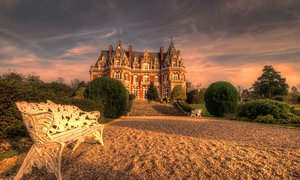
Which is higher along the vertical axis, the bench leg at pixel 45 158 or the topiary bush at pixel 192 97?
Answer: the topiary bush at pixel 192 97

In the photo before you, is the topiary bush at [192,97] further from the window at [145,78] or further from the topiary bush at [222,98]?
the topiary bush at [222,98]

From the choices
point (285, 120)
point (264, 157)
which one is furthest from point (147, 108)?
point (264, 157)

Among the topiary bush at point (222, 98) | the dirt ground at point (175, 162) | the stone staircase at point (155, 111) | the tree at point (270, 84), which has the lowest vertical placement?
the stone staircase at point (155, 111)

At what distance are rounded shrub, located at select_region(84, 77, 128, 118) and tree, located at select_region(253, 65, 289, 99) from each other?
1709 inches

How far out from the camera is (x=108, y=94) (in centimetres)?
1143

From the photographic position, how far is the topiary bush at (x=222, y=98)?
47.1 ft

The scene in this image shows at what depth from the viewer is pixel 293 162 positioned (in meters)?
3.30

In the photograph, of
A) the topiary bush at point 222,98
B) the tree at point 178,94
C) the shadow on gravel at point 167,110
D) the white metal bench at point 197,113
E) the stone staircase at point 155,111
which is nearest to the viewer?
the topiary bush at point 222,98

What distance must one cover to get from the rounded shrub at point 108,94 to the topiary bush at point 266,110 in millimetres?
10024

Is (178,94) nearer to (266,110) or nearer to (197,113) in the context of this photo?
(197,113)

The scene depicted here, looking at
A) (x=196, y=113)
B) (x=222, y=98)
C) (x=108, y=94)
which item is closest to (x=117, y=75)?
(x=196, y=113)

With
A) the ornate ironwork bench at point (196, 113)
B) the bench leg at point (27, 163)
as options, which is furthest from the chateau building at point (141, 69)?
the bench leg at point (27, 163)

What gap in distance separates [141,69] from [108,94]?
26840 millimetres

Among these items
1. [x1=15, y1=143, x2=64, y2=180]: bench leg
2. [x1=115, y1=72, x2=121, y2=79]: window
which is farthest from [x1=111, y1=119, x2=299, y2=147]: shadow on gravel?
[x1=115, y1=72, x2=121, y2=79]: window
